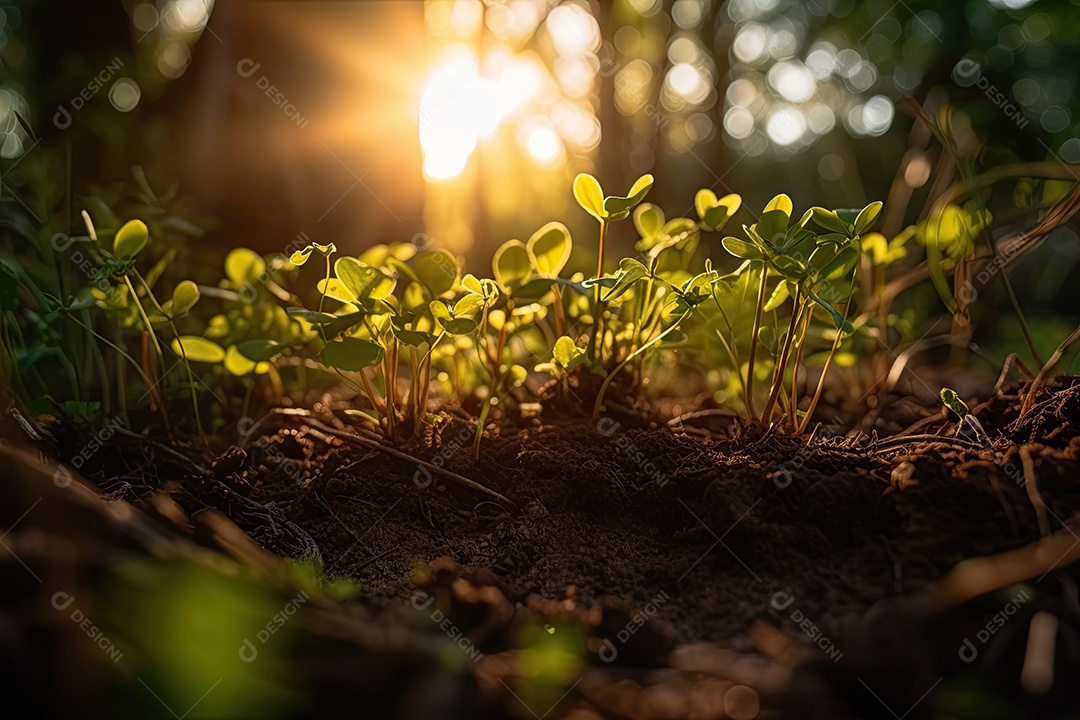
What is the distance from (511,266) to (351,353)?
0.30 m

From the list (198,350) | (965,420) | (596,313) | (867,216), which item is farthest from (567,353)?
(198,350)

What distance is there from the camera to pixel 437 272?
1.08 meters

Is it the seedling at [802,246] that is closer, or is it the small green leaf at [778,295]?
the seedling at [802,246]

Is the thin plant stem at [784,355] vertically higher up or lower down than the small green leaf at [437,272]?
lower down

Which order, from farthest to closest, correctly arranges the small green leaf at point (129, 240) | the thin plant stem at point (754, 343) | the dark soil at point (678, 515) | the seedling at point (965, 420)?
1. the small green leaf at point (129, 240)
2. the thin plant stem at point (754, 343)
3. the seedling at point (965, 420)
4. the dark soil at point (678, 515)

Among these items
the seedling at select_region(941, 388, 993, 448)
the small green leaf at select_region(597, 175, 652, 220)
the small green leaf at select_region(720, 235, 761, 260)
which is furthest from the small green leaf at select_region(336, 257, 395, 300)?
the seedling at select_region(941, 388, 993, 448)

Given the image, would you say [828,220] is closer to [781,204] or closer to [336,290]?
[781,204]

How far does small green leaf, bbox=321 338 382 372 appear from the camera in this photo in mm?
944

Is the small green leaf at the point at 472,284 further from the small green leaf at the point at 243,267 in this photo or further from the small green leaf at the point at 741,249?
the small green leaf at the point at 243,267

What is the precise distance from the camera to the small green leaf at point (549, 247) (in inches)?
46.5

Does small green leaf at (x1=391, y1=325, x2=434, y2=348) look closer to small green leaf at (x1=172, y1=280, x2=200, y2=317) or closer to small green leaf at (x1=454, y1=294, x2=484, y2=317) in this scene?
small green leaf at (x1=454, y1=294, x2=484, y2=317)

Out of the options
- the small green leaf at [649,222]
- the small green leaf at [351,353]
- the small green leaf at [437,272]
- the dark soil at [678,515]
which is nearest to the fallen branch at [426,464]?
the dark soil at [678,515]

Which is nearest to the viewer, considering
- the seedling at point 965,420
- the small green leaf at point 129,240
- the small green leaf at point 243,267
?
the seedling at point 965,420

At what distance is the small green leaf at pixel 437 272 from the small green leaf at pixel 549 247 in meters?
0.16
